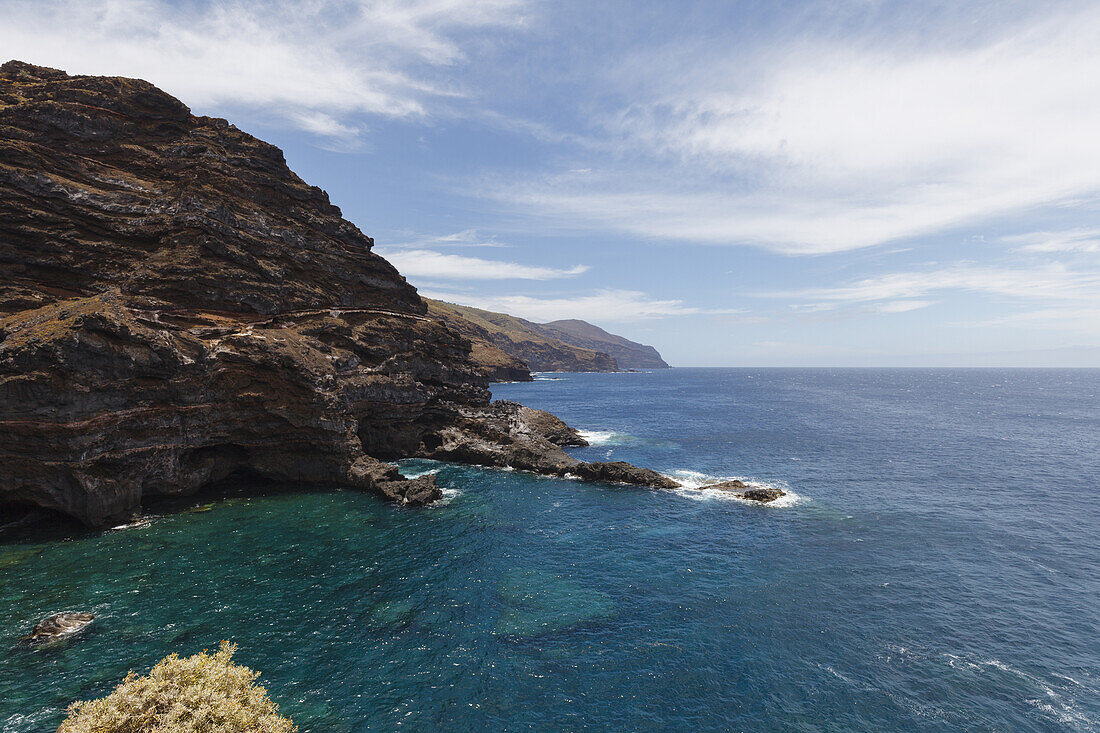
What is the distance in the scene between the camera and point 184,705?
45.6ft

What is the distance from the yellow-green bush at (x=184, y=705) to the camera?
13352 millimetres

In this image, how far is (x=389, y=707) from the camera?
20.9 meters

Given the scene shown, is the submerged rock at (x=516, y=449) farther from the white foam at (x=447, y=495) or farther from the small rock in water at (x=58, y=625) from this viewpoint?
the small rock in water at (x=58, y=625)

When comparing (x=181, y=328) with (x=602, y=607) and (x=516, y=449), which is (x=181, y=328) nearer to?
(x=516, y=449)

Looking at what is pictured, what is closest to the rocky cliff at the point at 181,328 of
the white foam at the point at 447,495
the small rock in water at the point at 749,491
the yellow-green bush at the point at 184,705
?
the white foam at the point at 447,495

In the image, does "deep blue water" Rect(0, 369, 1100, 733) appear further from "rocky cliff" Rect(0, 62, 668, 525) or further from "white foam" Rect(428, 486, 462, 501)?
"rocky cliff" Rect(0, 62, 668, 525)

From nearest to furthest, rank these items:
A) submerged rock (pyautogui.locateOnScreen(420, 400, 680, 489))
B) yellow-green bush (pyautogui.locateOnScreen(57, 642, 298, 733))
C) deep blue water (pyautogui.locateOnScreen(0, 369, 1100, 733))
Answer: yellow-green bush (pyautogui.locateOnScreen(57, 642, 298, 733)) < deep blue water (pyautogui.locateOnScreen(0, 369, 1100, 733)) < submerged rock (pyautogui.locateOnScreen(420, 400, 680, 489))

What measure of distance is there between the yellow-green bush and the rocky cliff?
3171 centimetres

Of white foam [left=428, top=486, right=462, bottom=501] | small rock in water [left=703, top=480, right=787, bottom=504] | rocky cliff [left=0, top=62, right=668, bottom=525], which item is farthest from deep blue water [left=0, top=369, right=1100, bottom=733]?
rocky cliff [left=0, top=62, right=668, bottom=525]

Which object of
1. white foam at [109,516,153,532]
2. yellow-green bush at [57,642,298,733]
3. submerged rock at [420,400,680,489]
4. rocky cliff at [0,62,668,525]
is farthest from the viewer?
submerged rock at [420,400,680,489]

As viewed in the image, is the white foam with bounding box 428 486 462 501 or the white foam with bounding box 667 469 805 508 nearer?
the white foam with bounding box 428 486 462 501

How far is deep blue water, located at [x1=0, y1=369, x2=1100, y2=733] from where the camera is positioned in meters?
21.5

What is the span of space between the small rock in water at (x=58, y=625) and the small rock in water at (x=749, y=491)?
2117 inches

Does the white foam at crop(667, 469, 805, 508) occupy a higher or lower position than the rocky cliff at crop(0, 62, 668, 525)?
lower
